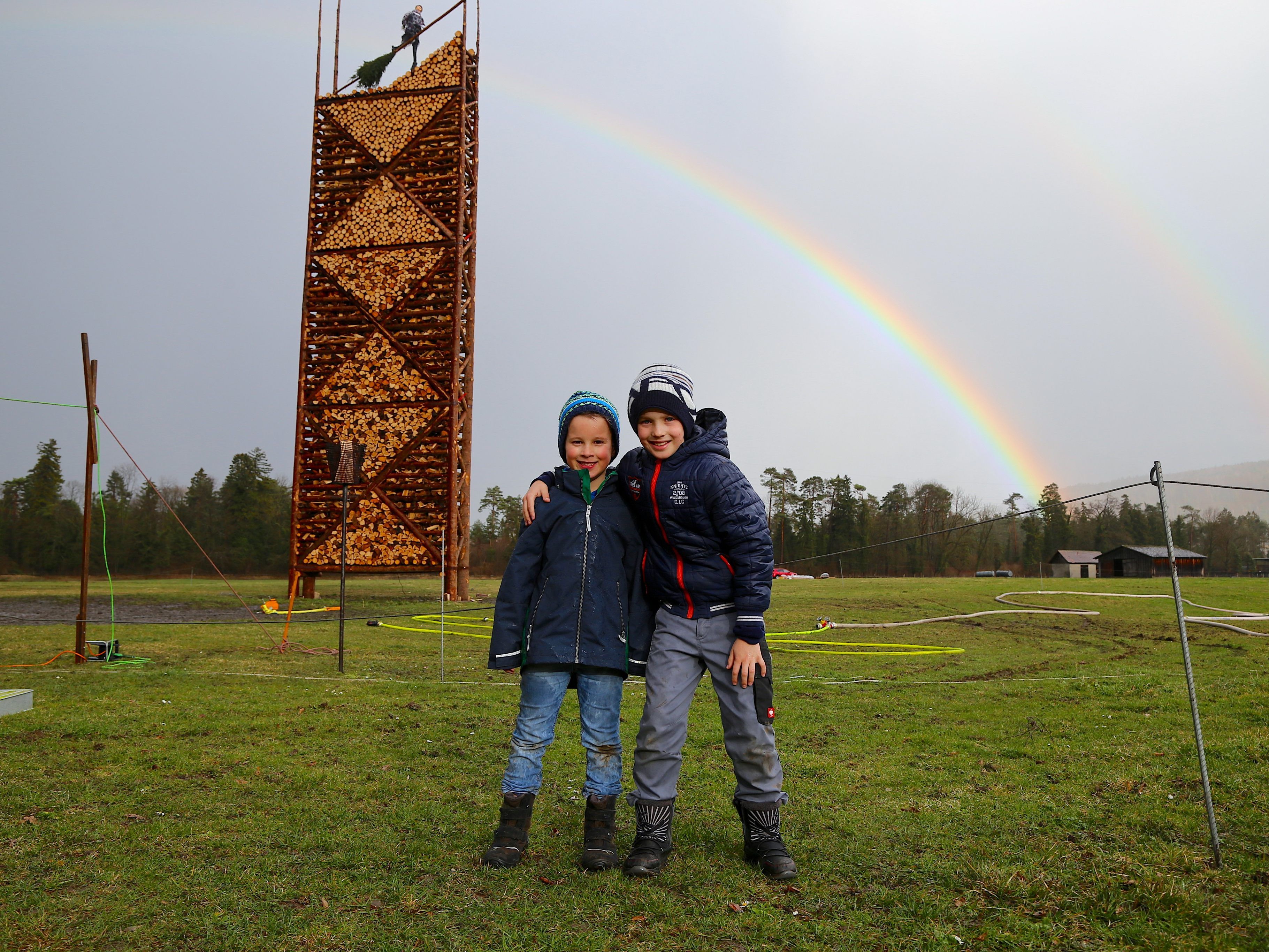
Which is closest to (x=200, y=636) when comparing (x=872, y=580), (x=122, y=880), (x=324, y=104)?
(x=122, y=880)

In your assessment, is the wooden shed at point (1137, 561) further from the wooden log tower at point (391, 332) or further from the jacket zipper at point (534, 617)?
the jacket zipper at point (534, 617)

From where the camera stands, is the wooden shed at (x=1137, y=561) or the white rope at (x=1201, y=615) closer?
the white rope at (x=1201, y=615)

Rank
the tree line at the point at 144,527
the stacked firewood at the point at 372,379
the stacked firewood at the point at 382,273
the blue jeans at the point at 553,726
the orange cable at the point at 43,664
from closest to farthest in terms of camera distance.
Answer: the blue jeans at the point at 553,726 < the orange cable at the point at 43,664 < the stacked firewood at the point at 372,379 < the stacked firewood at the point at 382,273 < the tree line at the point at 144,527

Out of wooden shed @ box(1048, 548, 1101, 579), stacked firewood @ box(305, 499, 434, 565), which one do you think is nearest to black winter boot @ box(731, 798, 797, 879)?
stacked firewood @ box(305, 499, 434, 565)

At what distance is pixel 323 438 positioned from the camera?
655 inches

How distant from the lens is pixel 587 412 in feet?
10.4

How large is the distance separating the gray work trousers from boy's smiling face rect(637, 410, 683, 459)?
23.4 inches

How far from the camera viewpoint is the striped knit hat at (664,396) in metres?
2.99

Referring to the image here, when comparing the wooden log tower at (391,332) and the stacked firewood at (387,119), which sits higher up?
the stacked firewood at (387,119)

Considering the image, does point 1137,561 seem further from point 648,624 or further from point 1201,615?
point 648,624

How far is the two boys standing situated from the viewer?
284 cm

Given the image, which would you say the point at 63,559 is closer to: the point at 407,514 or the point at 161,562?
the point at 161,562

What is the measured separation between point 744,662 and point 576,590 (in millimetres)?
636

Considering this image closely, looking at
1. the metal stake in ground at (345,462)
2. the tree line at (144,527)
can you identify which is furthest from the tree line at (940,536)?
the metal stake in ground at (345,462)
